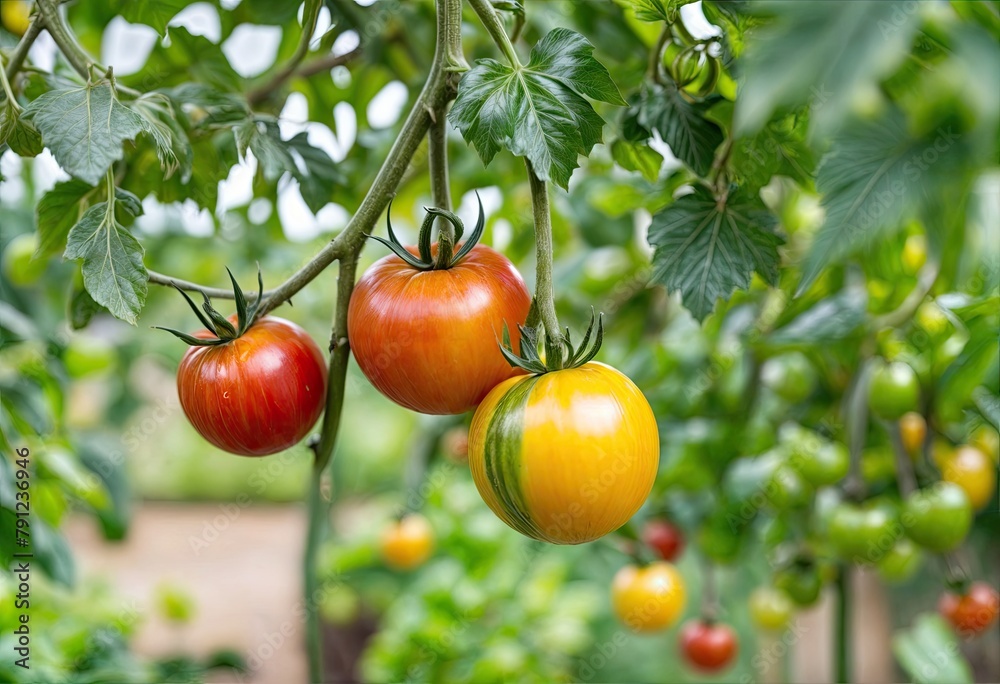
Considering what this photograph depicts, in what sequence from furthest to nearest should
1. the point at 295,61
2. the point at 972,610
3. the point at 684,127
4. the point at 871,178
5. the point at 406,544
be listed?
1. the point at 406,544
2. the point at 972,610
3. the point at 295,61
4. the point at 684,127
5. the point at 871,178

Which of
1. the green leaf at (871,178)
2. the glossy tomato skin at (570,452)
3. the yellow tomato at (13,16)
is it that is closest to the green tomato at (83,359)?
the yellow tomato at (13,16)

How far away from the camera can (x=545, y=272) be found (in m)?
0.34

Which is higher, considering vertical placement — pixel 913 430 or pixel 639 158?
pixel 639 158

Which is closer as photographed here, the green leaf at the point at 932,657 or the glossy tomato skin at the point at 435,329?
the glossy tomato skin at the point at 435,329

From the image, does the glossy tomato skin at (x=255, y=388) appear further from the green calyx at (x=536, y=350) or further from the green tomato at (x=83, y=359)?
the green tomato at (x=83, y=359)

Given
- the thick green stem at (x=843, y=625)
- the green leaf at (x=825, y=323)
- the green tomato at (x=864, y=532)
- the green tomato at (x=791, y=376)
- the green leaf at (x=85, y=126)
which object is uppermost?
the green leaf at (x=85, y=126)

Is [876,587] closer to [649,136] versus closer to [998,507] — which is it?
[998,507]

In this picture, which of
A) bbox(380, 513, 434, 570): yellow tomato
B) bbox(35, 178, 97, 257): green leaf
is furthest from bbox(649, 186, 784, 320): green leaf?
bbox(380, 513, 434, 570): yellow tomato

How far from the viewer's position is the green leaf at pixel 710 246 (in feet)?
1.46

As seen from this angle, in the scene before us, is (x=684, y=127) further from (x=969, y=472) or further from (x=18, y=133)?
(x=969, y=472)

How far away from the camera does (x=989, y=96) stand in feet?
0.61

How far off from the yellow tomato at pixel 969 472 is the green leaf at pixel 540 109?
59 centimetres

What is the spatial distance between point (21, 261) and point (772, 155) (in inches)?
28.7

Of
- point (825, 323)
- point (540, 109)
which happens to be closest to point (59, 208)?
point (540, 109)
